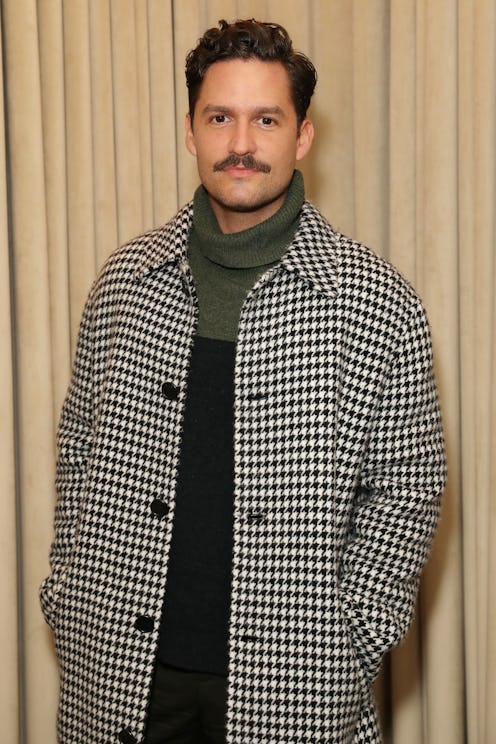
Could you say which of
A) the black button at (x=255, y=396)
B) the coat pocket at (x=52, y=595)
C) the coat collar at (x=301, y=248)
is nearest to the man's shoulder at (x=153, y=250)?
the coat collar at (x=301, y=248)

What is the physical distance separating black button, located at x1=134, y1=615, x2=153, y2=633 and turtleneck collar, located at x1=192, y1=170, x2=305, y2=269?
66cm

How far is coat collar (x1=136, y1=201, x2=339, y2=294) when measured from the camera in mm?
1985

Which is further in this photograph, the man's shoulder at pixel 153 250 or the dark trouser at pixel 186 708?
the man's shoulder at pixel 153 250

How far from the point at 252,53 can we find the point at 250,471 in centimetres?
79

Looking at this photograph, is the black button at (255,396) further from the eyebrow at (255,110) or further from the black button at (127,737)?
the black button at (127,737)

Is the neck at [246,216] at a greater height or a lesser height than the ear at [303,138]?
lesser

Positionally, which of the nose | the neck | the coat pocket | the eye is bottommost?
the coat pocket

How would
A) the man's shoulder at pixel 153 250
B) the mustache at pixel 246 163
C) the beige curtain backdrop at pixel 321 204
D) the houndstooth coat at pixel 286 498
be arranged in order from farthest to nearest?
the beige curtain backdrop at pixel 321 204 → the man's shoulder at pixel 153 250 → the mustache at pixel 246 163 → the houndstooth coat at pixel 286 498

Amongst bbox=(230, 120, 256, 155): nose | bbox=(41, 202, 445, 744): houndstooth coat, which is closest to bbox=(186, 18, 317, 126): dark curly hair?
bbox=(230, 120, 256, 155): nose

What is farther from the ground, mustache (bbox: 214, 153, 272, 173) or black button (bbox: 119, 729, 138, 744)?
mustache (bbox: 214, 153, 272, 173)

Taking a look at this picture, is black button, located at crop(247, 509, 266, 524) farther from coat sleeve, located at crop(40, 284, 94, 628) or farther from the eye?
the eye

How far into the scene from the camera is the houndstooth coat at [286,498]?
192cm

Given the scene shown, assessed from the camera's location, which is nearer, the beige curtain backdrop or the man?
the man

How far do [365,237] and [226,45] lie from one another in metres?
0.77
